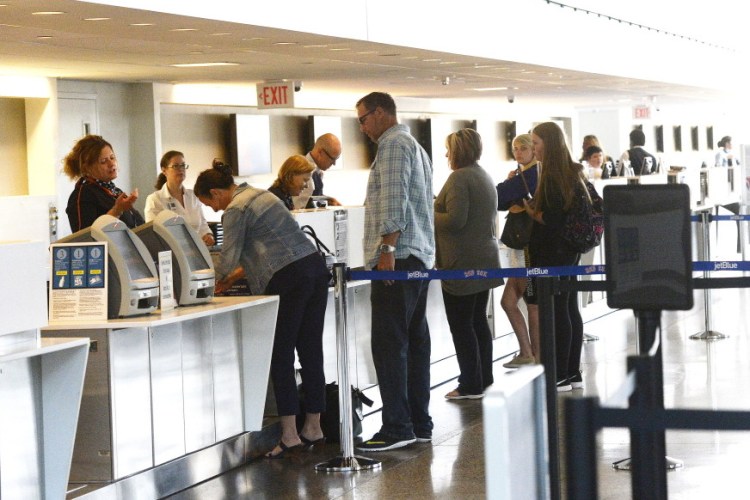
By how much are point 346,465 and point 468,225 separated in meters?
1.99

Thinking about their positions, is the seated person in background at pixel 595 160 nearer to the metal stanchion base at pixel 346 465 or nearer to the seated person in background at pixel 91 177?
the seated person in background at pixel 91 177

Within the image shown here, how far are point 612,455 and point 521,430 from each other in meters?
3.91

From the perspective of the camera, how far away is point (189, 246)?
237 inches

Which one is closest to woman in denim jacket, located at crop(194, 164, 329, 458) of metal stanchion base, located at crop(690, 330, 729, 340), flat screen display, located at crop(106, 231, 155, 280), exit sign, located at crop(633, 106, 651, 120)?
flat screen display, located at crop(106, 231, 155, 280)

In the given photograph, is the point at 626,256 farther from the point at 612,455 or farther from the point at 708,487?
the point at 612,455

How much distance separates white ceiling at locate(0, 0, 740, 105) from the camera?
660 centimetres

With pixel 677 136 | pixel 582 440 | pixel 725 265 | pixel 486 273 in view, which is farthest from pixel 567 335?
pixel 677 136

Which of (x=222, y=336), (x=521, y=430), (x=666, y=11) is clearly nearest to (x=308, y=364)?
(x=222, y=336)

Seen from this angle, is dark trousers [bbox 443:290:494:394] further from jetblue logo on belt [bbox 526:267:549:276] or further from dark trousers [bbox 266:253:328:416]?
dark trousers [bbox 266:253:328:416]

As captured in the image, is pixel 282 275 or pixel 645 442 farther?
pixel 282 275

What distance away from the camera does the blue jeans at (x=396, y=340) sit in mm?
6058

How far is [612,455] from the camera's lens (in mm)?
5922

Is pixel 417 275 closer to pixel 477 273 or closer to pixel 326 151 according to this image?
pixel 477 273

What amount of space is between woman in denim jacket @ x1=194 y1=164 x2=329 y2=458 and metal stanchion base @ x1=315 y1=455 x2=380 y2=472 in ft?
1.55
